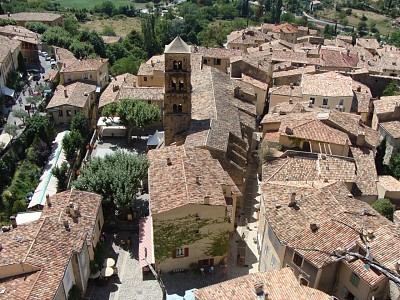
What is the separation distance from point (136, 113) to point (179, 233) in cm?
2289

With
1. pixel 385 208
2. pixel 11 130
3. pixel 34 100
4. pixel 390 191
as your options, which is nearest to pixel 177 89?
pixel 11 130

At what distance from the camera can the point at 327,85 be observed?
185 feet

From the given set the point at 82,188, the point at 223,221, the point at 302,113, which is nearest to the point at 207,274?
the point at 223,221

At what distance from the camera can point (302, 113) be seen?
48344 mm

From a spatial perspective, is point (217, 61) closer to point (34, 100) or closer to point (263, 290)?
point (34, 100)

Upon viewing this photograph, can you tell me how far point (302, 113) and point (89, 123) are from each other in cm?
2973

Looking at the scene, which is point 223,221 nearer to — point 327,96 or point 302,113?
point 302,113

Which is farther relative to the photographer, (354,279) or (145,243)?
(145,243)

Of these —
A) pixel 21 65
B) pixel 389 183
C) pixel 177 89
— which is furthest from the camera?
pixel 21 65

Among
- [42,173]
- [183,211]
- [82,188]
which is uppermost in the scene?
[183,211]

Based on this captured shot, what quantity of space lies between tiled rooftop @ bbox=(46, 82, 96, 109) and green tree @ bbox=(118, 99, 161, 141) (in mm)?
8724

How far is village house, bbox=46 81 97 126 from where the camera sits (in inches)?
2250

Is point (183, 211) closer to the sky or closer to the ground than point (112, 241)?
closer to the sky

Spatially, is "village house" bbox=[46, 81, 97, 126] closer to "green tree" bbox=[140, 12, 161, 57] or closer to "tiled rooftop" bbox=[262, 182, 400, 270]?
"tiled rooftop" bbox=[262, 182, 400, 270]
